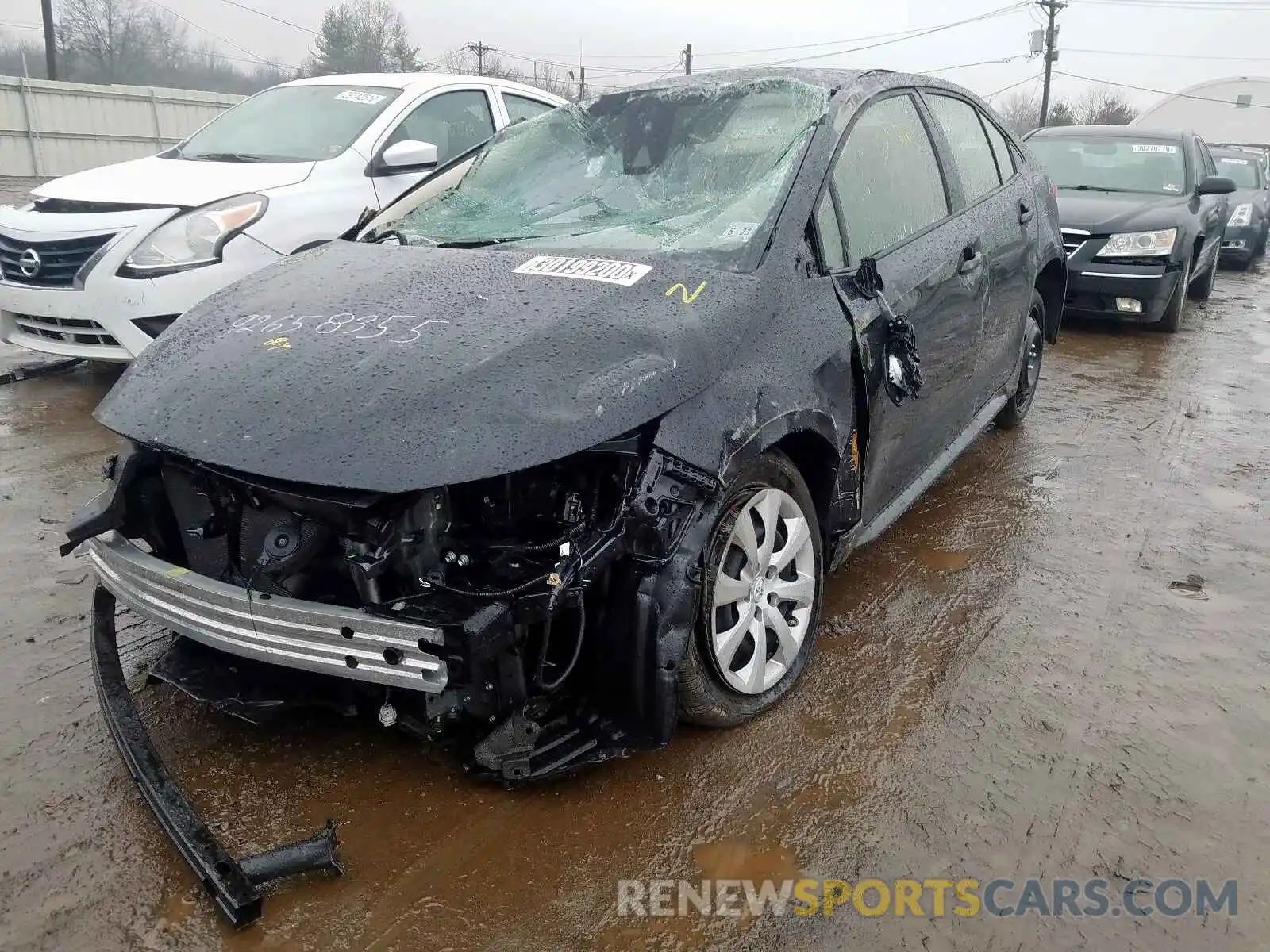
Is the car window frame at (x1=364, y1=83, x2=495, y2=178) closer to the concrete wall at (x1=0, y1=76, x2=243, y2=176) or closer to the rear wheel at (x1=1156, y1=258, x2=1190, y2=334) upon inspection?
the rear wheel at (x1=1156, y1=258, x2=1190, y2=334)

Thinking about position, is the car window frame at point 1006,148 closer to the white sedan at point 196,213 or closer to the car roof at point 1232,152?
the white sedan at point 196,213

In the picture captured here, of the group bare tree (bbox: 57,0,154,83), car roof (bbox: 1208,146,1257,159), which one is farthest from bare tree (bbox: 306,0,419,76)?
car roof (bbox: 1208,146,1257,159)

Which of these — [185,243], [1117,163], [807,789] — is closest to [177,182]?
[185,243]

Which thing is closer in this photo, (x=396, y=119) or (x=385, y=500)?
(x=385, y=500)

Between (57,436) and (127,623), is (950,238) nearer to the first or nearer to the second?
(127,623)

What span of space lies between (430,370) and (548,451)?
0.38 metres

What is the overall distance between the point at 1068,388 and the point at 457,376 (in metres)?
5.31

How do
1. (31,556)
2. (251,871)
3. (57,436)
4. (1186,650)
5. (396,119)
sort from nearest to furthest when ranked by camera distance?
(251,871) < (1186,650) < (31,556) < (57,436) < (396,119)

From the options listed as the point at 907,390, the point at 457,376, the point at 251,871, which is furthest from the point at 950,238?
the point at 251,871

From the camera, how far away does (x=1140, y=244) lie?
25.2 ft

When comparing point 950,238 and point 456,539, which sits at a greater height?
point 950,238

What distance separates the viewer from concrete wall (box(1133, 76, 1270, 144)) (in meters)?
43.6

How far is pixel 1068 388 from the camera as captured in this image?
6418 mm

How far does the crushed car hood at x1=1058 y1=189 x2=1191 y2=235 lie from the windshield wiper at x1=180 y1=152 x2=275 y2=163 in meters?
5.76
